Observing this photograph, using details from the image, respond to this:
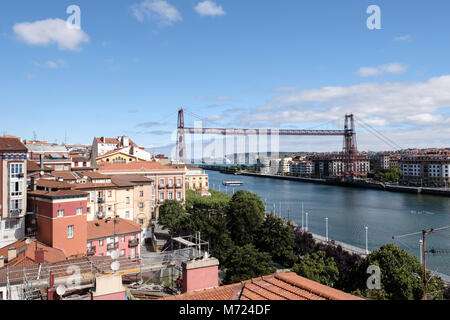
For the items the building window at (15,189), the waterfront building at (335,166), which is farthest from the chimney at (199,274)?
the waterfront building at (335,166)

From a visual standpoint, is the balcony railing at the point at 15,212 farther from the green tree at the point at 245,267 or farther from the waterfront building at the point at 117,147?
the waterfront building at the point at 117,147

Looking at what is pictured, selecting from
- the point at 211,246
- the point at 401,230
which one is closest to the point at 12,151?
the point at 211,246

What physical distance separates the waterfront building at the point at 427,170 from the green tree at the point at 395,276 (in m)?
23.9

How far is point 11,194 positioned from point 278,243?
510 cm

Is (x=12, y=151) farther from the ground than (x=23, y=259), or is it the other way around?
(x=12, y=151)

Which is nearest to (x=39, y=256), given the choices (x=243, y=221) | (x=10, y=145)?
(x=10, y=145)

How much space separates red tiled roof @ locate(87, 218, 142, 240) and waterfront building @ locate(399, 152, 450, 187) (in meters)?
25.2

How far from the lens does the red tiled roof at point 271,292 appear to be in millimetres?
1795

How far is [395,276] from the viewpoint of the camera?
181 inches

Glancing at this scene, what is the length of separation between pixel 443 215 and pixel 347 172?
63.3 feet

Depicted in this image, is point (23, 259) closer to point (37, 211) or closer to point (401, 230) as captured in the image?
point (37, 211)

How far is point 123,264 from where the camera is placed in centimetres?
462

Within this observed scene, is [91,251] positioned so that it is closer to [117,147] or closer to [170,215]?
[170,215]
